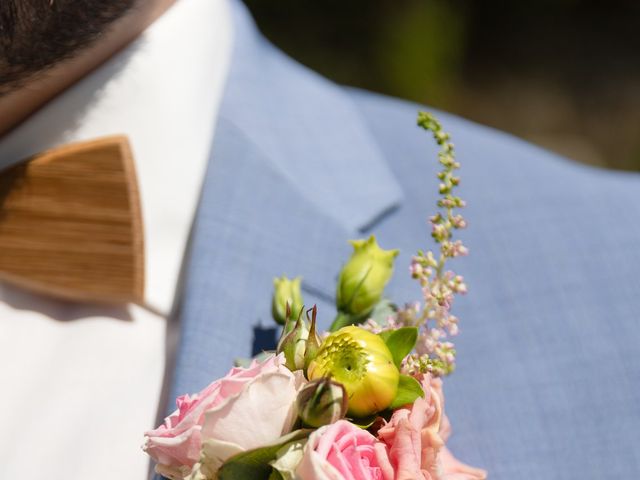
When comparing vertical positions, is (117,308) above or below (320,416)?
below

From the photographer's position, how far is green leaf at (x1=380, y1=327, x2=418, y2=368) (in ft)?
2.23

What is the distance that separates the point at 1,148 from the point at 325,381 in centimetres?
50

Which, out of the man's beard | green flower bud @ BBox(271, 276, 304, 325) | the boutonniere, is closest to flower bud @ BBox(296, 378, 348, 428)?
the boutonniere

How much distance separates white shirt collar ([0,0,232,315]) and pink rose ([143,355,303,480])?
1.05 feet

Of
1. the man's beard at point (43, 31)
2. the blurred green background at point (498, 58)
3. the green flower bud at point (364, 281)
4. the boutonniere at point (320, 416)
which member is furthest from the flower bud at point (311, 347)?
the blurred green background at point (498, 58)

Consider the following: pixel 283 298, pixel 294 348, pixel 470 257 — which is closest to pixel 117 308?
pixel 283 298

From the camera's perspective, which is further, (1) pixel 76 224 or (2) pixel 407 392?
(1) pixel 76 224

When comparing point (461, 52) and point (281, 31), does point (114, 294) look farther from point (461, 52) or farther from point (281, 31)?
point (461, 52)

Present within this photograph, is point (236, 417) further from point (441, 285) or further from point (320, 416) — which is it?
point (441, 285)

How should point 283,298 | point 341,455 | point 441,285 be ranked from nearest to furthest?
point 341,455
point 441,285
point 283,298

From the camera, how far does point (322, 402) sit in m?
0.60

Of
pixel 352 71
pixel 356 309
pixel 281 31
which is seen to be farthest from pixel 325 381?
pixel 281 31

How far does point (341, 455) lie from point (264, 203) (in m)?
0.47

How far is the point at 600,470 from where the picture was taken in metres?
0.93
